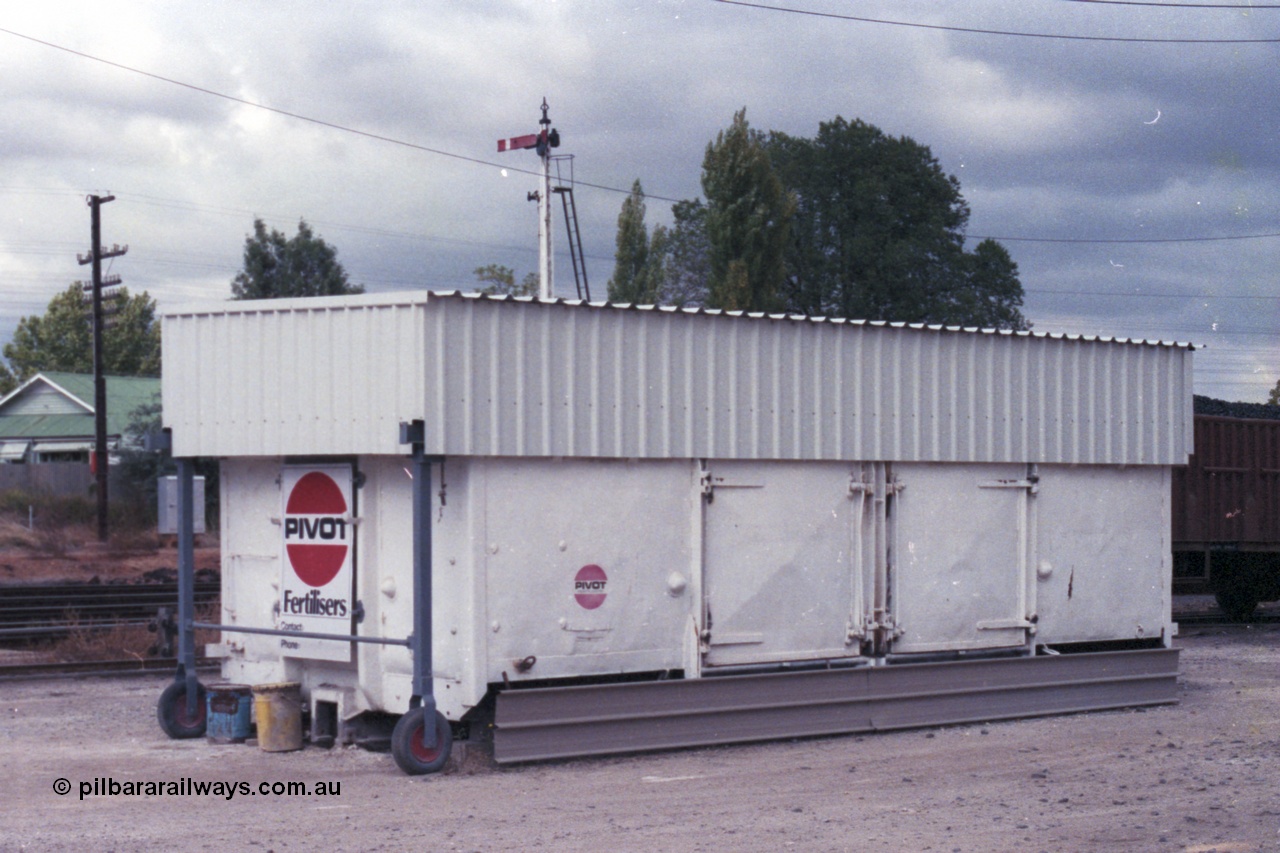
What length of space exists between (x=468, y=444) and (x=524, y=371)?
758mm

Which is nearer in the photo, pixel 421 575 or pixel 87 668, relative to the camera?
pixel 421 575

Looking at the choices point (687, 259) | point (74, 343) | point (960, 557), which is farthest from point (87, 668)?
point (74, 343)

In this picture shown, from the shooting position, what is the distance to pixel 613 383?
11539 mm

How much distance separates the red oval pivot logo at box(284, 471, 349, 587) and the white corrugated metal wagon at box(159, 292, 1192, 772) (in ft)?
0.08

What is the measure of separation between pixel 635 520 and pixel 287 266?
1640 inches

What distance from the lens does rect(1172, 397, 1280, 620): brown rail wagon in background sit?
2272 centimetres

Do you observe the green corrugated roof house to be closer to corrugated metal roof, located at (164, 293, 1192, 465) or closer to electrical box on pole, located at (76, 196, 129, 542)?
electrical box on pole, located at (76, 196, 129, 542)

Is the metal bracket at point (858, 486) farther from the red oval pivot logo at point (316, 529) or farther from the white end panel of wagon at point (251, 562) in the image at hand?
the white end panel of wagon at point (251, 562)

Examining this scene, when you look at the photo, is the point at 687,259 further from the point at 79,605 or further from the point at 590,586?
the point at 590,586

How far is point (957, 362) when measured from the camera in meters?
13.6

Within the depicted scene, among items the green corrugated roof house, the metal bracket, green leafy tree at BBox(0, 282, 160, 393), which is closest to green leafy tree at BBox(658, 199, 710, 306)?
the green corrugated roof house

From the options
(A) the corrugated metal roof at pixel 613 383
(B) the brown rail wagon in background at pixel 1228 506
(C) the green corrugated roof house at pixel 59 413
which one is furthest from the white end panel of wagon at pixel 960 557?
(C) the green corrugated roof house at pixel 59 413

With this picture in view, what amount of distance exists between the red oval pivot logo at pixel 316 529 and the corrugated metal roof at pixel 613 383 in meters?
0.49

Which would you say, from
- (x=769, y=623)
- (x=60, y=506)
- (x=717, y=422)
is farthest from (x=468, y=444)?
(x=60, y=506)
